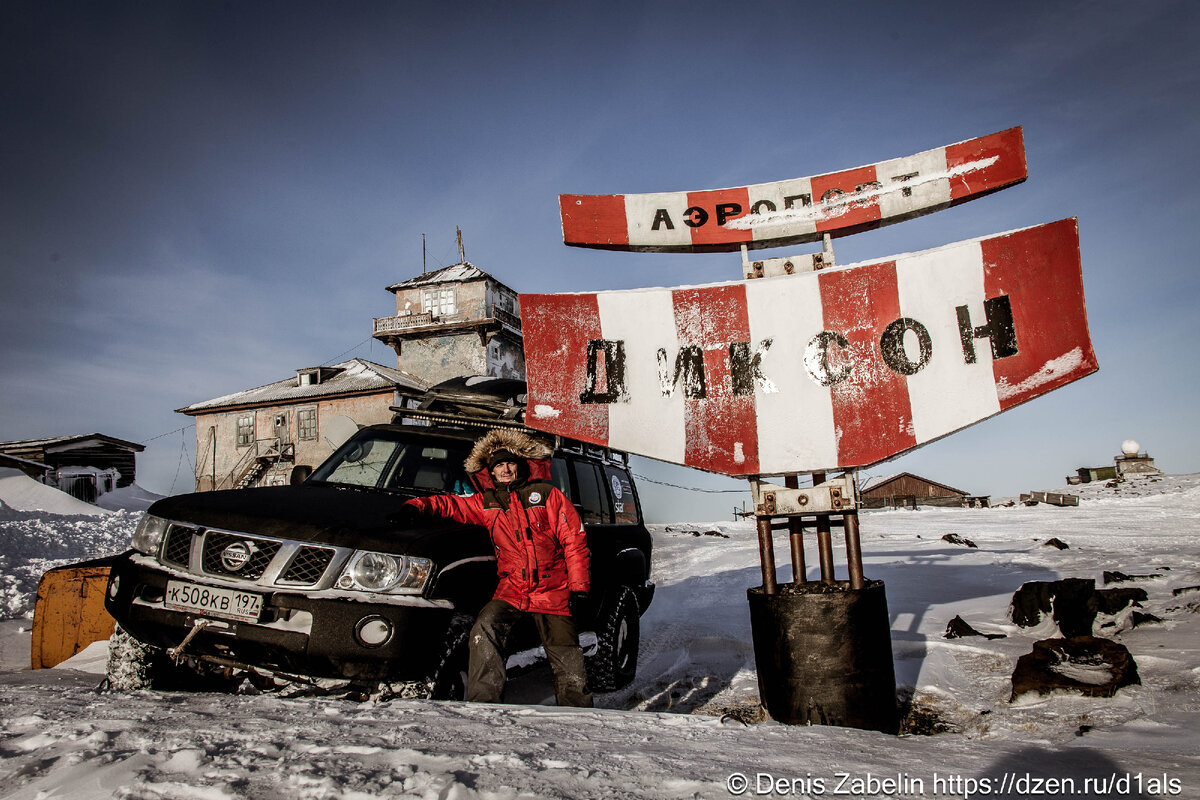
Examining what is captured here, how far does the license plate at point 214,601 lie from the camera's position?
299cm

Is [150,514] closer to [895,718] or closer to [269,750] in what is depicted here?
[269,750]

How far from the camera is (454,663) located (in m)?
3.17

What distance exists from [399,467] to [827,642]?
299 centimetres

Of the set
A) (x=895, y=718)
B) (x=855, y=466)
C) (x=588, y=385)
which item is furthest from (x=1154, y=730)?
(x=588, y=385)

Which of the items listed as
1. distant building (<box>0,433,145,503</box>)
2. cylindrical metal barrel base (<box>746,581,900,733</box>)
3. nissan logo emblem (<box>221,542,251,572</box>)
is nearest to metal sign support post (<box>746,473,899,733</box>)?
cylindrical metal barrel base (<box>746,581,900,733</box>)

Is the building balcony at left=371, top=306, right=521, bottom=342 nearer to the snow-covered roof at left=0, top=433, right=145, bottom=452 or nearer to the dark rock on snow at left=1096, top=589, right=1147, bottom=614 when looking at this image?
the snow-covered roof at left=0, top=433, right=145, bottom=452

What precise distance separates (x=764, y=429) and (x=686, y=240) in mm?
1018

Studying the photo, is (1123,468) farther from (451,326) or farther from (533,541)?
(533,541)

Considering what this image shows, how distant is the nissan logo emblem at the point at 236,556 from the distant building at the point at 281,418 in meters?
27.3

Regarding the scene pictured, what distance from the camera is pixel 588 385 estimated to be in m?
3.09

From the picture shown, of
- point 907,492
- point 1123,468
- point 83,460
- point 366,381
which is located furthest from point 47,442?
point 1123,468

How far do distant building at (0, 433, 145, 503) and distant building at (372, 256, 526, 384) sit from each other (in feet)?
51.3

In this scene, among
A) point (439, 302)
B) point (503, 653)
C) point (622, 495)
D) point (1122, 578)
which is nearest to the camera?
point (503, 653)

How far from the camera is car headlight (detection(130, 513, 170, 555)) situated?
3.48 meters
